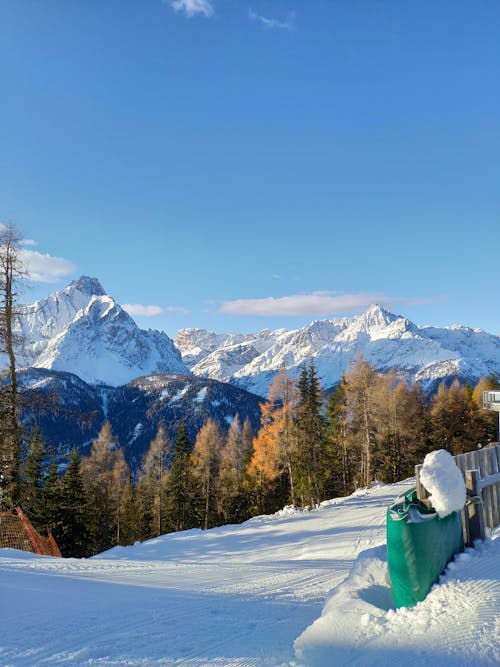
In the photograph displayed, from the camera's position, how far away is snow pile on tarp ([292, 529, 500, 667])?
A: 3.03 metres

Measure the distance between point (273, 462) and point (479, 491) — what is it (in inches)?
943

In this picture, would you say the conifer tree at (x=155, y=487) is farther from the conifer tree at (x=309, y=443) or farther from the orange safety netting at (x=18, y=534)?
the orange safety netting at (x=18, y=534)

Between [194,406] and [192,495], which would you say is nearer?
[192,495]

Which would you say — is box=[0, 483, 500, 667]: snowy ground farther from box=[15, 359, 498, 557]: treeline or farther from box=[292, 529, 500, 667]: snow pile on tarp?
box=[15, 359, 498, 557]: treeline

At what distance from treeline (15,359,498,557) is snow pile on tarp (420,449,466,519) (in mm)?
23019

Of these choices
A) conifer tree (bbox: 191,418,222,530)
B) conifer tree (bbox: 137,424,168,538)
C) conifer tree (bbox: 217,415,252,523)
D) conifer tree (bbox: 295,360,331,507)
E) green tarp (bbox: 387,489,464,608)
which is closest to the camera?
green tarp (bbox: 387,489,464,608)

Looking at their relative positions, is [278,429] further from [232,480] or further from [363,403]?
[232,480]

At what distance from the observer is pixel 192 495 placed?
1486 inches

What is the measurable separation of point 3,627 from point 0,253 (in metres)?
11.6

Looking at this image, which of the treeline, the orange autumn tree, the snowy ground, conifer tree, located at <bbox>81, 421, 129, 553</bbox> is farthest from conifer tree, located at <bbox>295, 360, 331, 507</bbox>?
the snowy ground

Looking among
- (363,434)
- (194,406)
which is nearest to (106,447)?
(363,434)

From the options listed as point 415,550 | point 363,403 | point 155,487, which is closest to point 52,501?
point 155,487

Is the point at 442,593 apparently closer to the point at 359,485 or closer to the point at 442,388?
the point at 359,485

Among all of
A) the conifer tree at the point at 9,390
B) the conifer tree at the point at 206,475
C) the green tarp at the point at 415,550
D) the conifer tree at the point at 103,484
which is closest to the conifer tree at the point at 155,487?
the conifer tree at the point at 103,484
